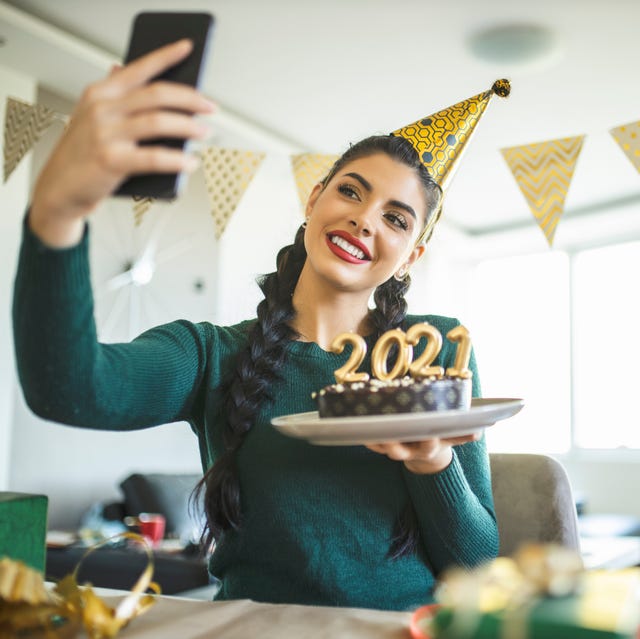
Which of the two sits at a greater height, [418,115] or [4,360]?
[418,115]

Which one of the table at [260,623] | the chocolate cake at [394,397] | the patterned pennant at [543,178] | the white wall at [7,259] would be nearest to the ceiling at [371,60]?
the white wall at [7,259]

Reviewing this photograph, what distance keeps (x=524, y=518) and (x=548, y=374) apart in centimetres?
635

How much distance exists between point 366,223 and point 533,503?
62cm

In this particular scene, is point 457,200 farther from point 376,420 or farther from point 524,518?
point 376,420

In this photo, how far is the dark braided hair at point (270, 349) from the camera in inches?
45.5

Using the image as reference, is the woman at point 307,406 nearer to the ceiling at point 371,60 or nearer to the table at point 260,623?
the table at point 260,623

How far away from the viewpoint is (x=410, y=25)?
12.2ft

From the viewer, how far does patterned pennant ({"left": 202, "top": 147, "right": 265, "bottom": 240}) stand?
9.14ft

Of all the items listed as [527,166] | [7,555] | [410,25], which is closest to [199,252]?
[410,25]

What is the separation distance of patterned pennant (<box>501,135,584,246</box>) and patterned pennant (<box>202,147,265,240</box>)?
0.95 metres

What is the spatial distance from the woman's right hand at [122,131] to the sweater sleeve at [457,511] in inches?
25.6

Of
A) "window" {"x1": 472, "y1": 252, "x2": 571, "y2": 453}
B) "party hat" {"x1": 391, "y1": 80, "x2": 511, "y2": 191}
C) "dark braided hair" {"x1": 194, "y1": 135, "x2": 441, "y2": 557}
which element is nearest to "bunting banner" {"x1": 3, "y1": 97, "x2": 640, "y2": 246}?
"party hat" {"x1": 391, "y1": 80, "x2": 511, "y2": 191}

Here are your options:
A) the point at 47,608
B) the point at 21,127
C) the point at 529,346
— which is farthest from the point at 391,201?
the point at 529,346

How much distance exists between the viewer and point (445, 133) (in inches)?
58.7
